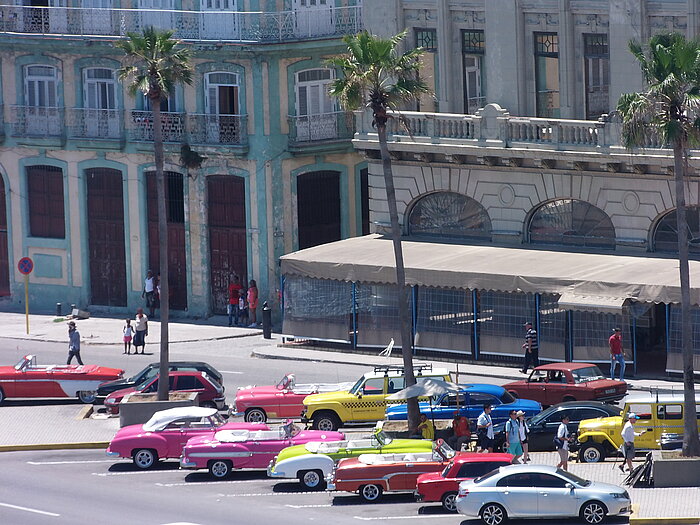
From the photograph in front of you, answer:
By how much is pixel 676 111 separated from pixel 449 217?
1730 cm

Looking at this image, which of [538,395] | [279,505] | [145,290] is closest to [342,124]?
[145,290]

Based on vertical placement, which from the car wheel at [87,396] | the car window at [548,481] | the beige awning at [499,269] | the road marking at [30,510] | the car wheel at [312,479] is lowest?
the road marking at [30,510]

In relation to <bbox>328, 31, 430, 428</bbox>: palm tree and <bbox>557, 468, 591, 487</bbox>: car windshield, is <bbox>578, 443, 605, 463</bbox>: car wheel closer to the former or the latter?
<bbox>328, 31, 430, 428</bbox>: palm tree

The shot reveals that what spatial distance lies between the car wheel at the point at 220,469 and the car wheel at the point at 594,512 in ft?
29.2

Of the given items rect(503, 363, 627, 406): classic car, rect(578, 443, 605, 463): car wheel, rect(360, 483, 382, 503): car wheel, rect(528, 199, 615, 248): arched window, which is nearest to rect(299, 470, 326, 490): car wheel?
rect(360, 483, 382, 503): car wheel

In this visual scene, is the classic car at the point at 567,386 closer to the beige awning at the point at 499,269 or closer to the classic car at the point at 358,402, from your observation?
the classic car at the point at 358,402

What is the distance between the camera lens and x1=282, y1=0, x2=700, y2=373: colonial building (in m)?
48.2

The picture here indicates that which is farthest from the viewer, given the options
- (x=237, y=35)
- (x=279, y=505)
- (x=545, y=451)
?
(x=237, y=35)

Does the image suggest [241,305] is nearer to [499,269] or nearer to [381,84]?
[499,269]

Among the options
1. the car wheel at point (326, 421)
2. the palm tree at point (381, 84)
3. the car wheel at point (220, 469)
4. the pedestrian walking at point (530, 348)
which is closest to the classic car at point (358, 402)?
the car wheel at point (326, 421)

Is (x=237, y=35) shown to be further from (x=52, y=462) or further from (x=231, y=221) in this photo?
(x=52, y=462)

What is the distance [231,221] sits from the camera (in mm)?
58844

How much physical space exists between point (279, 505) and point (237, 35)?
2549 centimetres

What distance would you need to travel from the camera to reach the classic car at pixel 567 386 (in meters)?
42.4
